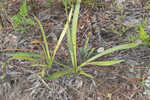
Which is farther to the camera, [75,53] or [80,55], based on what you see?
[80,55]

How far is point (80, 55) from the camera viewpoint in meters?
1.37

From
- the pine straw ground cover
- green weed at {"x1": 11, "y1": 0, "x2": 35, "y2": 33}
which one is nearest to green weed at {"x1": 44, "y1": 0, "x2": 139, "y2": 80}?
the pine straw ground cover

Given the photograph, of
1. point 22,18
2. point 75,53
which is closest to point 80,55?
point 75,53

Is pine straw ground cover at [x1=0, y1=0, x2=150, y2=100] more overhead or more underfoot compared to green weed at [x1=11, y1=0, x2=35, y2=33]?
more underfoot

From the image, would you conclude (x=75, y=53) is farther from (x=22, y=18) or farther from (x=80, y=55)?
(x=22, y=18)

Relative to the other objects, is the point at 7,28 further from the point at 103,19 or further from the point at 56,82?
the point at 103,19

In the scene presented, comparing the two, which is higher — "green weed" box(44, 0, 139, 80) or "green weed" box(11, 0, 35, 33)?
"green weed" box(11, 0, 35, 33)

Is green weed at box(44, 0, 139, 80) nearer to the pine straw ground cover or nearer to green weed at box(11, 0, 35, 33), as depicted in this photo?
the pine straw ground cover

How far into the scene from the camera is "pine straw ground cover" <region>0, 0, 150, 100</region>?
1.19m

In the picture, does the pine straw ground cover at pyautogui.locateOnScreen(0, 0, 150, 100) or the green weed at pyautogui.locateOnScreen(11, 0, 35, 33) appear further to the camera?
the green weed at pyautogui.locateOnScreen(11, 0, 35, 33)

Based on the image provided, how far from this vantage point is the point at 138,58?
1322 millimetres

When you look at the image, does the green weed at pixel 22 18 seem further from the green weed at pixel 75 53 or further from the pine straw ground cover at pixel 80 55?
the green weed at pixel 75 53

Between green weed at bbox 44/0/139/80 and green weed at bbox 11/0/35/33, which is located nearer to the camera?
green weed at bbox 44/0/139/80

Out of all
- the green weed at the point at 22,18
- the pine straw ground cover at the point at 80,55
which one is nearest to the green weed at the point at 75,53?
the pine straw ground cover at the point at 80,55
